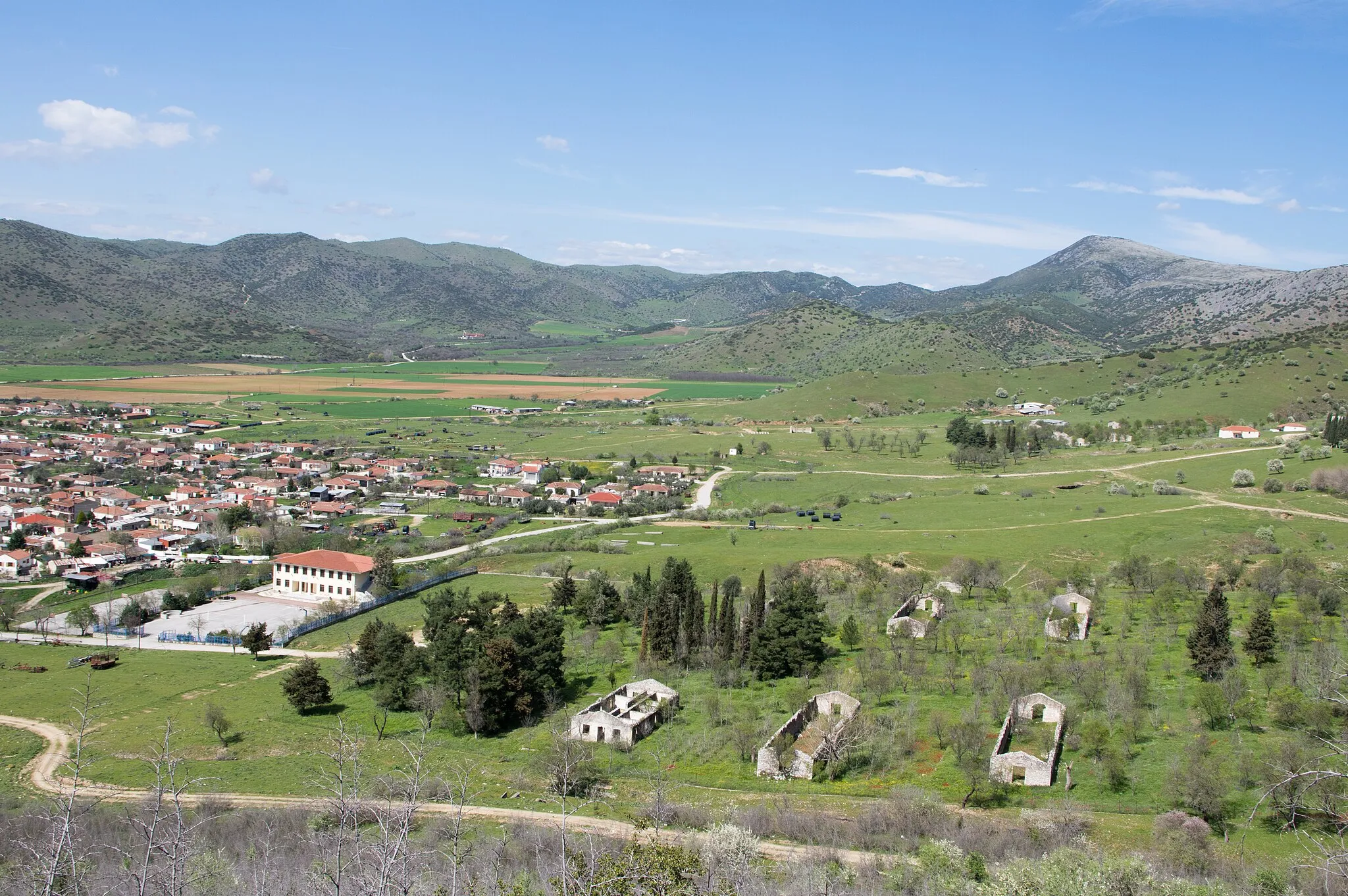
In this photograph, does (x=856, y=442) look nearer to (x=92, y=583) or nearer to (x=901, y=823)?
(x=92, y=583)

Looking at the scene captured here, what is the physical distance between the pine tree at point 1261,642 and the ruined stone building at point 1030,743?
9.52m

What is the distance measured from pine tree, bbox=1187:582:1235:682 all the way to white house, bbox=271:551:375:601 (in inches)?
1837

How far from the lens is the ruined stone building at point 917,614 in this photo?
4681 centimetres

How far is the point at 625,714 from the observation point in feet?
125

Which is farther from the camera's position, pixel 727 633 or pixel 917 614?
pixel 917 614

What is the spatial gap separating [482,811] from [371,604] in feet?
106

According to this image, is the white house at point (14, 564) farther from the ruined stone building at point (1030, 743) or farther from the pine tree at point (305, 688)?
the ruined stone building at point (1030, 743)

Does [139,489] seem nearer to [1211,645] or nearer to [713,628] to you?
[713,628]

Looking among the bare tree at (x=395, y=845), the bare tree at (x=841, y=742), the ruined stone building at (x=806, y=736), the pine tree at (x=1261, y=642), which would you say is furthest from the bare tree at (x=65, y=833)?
the pine tree at (x=1261, y=642)

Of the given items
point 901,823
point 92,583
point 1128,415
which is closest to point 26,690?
point 92,583

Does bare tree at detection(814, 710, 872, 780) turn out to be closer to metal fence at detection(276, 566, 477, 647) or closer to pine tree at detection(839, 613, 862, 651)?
pine tree at detection(839, 613, 862, 651)

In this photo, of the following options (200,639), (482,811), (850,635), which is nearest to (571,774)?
(482,811)

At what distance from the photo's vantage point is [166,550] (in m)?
74.1

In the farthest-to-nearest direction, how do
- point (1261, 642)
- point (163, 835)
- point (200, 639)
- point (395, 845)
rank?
→ point (200, 639)
point (1261, 642)
point (163, 835)
point (395, 845)
